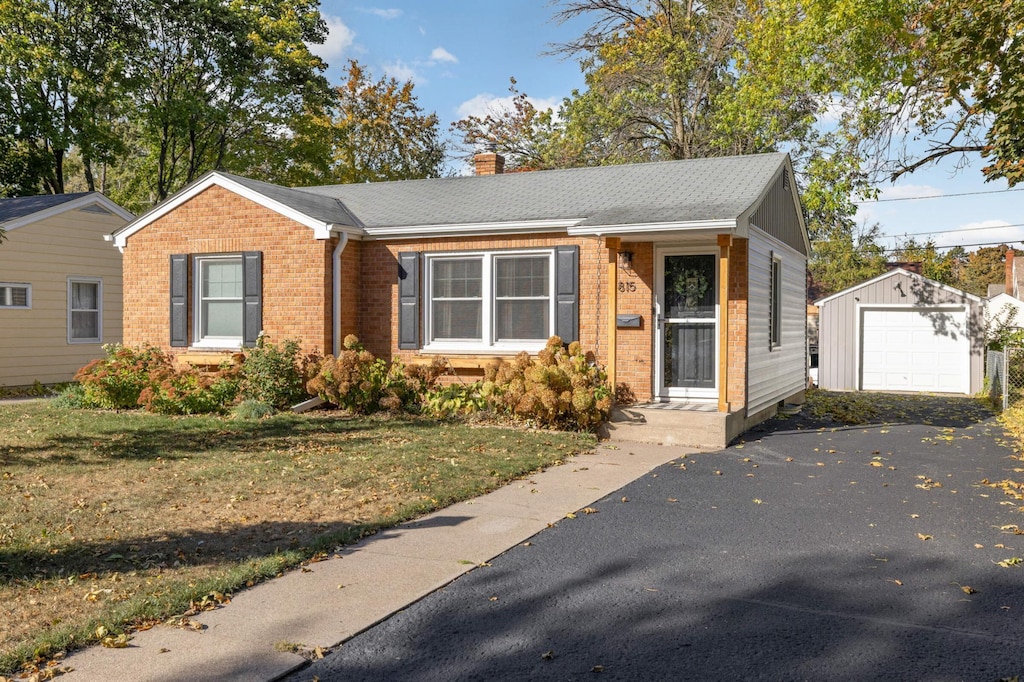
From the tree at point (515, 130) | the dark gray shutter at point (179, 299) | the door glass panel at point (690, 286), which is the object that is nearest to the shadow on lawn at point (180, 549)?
the door glass panel at point (690, 286)

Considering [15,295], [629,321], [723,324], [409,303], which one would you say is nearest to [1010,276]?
[629,321]

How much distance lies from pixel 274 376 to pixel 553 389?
15.6ft

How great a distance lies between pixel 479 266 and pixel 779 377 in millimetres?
5895

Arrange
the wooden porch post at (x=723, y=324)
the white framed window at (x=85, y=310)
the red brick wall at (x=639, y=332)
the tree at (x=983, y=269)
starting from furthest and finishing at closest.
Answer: the tree at (x=983, y=269) < the white framed window at (x=85, y=310) < the red brick wall at (x=639, y=332) < the wooden porch post at (x=723, y=324)

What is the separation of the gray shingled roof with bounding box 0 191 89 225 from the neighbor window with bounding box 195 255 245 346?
5.49 meters

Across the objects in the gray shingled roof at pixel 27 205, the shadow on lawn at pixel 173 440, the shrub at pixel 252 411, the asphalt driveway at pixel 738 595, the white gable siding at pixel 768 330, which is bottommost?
the asphalt driveway at pixel 738 595

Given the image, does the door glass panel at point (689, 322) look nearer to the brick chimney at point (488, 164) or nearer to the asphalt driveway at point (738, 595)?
the asphalt driveway at point (738, 595)

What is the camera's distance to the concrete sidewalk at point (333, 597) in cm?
379

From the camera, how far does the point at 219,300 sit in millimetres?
14461

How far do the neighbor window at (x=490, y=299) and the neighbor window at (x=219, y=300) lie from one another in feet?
11.7

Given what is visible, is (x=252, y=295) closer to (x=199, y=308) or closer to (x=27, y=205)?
(x=199, y=308)

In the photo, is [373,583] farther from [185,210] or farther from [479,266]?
[185,210]

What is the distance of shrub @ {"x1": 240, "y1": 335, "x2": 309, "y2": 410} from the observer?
12.9 metres

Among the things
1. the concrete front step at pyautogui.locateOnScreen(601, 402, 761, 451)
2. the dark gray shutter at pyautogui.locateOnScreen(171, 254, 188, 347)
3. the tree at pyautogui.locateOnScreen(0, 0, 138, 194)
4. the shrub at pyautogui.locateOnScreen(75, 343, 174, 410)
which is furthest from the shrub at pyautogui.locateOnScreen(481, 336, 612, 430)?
the tree at pyautogui.locateOnScreen(0, 0, 138, 194)
